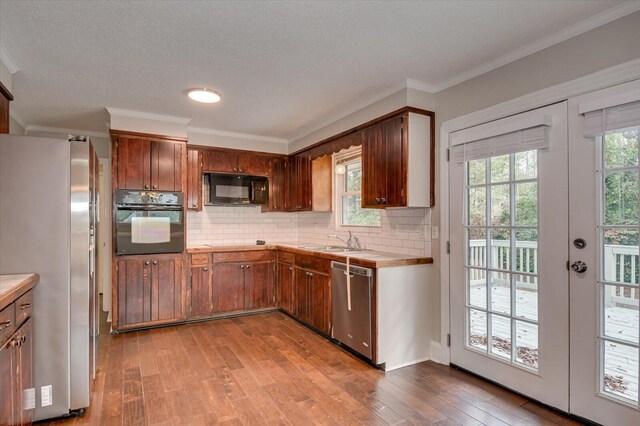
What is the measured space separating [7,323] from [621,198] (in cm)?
336

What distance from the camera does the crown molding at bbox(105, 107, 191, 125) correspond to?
3.97 metres

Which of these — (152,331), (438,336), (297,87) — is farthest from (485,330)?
(152,331)

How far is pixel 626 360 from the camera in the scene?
206 cm

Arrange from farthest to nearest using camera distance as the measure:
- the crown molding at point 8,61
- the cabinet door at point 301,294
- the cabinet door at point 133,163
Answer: the cabinet door at point 301,294, the cabinet door at point 133,163, the crown molding at point 8,61

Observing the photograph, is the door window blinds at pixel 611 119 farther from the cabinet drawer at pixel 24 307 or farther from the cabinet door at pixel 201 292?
the cabinet door at pixel 201 292

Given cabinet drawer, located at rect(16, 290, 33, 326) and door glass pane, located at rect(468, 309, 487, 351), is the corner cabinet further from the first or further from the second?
cabinet drawer, located at rect(16, 290, 33, 326)

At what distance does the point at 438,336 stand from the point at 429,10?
2.62 meters

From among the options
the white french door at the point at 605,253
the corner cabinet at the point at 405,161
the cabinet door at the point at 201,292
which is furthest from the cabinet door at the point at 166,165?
the white french door at the point at 605,253

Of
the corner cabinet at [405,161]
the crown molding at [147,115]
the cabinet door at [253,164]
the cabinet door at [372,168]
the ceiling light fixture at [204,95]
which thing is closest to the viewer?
the corner cabinet at [405,161]

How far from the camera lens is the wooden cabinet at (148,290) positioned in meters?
4.04

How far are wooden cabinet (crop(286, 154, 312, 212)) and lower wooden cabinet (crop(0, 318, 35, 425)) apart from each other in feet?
11.0

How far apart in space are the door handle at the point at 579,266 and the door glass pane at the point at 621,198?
29 centimetres

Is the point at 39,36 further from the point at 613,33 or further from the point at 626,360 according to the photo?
the point at 626,360

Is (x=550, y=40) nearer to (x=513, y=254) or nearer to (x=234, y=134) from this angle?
(x=513, y=254)
